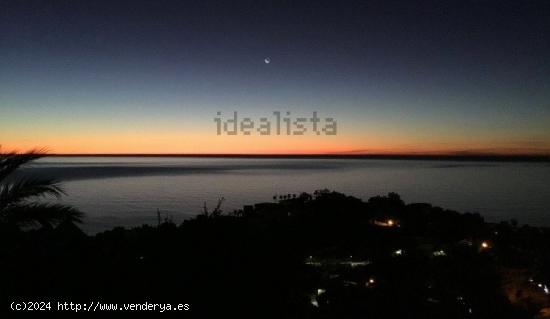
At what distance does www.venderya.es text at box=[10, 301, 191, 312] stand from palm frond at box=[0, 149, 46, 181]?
72.3 inches

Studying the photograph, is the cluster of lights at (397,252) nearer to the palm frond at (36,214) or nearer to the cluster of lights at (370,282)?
the cluster of lights at (370,282)

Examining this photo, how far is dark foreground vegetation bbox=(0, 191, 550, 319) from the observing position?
6488mm

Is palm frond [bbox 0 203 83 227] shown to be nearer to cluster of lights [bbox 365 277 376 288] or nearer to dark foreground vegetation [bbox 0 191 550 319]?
dark foreground vegetation [bbox 0 191 550 319]

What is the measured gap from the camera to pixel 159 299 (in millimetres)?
6469

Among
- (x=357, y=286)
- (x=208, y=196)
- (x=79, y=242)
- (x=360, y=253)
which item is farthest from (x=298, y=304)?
(x=208, y=196)

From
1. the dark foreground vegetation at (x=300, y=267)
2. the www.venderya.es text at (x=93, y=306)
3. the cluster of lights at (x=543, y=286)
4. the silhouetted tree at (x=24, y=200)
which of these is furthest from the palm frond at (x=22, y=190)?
the cluster of lights at (x=543, y=286)

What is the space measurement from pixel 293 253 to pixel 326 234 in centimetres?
1224

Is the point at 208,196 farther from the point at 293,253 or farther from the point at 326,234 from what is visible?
the point at 293,253

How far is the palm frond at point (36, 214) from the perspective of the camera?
581cm

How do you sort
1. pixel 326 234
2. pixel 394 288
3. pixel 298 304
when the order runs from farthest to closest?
pixel 326 234 < pixel 394 288 < pixel 298 304

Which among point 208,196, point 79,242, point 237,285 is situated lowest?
point 208,196

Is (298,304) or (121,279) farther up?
(121,279)

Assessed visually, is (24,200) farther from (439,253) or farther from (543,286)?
(543,286)

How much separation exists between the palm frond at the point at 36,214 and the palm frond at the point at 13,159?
20.0 inches
